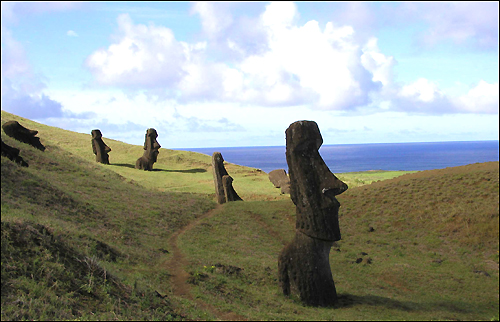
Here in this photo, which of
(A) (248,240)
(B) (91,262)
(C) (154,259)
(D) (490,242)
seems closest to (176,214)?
(A) (248,240)

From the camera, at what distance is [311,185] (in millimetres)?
10555

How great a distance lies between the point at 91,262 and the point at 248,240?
915cm

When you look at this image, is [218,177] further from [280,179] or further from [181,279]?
[181,279]

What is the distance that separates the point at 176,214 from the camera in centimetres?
2100

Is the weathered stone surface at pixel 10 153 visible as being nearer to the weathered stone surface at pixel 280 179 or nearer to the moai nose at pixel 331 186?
the moai nose at pixel 331 186

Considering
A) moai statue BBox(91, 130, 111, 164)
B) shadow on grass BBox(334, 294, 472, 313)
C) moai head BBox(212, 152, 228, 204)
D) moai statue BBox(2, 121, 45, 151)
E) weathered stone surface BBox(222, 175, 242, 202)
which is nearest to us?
shadow on grass BBox(334, 294, 472, 313)

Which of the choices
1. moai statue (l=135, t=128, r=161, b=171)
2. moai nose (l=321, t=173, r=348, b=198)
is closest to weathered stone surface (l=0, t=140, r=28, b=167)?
moai nose (l=321, t=173, r=348, b=198)

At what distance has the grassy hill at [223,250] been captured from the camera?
8.59m

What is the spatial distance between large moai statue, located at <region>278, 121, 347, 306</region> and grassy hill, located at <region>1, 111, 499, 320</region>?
508mm

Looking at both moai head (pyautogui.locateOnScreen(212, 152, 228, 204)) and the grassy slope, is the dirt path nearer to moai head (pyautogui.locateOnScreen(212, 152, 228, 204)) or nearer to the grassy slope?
the grassy slope

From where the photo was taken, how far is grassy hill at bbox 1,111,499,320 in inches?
338

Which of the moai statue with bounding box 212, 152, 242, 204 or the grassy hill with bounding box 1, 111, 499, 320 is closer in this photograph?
the grassy hill with bounding box 1, 111, 499, 320

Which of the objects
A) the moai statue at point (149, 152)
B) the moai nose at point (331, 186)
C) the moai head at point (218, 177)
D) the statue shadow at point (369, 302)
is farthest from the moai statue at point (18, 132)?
the statue shadow at point (369, 302)

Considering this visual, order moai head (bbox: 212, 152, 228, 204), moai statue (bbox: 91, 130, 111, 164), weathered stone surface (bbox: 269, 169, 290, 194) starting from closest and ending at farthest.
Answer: moai head (bbox: 212, 152, 228, 204), weathered stone surface (bbox: 269, 169, 290, 194), moai statue (bbox: 91, 130, 111, 164)
